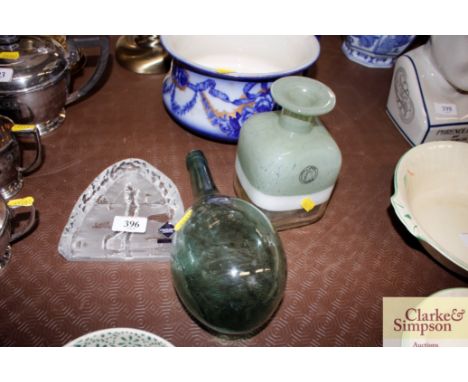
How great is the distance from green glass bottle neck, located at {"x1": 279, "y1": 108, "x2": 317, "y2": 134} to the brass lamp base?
52 centimetres

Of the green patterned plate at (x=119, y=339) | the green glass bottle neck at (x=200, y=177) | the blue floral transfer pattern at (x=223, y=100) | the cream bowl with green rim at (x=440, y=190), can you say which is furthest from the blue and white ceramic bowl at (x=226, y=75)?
the green patterned plate at (x=119, y=339)

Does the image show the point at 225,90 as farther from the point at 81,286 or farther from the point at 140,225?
the point at 81,286

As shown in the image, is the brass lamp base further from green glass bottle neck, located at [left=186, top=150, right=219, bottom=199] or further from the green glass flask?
the green glass flask

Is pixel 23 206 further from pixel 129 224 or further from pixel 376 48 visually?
pixel 376 48

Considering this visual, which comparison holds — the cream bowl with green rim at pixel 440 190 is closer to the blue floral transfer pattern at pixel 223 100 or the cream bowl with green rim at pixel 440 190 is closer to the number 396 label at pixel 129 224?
the blue floral transfer pattern at pixel 223 100

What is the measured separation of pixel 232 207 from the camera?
1.57 ft

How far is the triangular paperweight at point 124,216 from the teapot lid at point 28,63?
20 cm

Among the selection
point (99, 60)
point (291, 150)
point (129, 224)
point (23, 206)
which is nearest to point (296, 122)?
point (291, 150)

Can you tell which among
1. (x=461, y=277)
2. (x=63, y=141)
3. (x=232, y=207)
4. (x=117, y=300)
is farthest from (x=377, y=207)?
(x=63, y=141)

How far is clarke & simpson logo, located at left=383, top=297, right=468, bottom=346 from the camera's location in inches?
18.9

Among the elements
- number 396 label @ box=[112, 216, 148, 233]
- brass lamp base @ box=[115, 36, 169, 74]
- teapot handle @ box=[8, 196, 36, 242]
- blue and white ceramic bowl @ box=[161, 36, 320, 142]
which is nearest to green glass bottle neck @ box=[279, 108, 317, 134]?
blue and white ceramic bowl @ box=[161, 36, 320, 142]

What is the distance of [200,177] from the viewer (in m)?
0.56

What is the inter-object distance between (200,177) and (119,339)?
9.4 inches

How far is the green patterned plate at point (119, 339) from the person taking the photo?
1.46 ft
